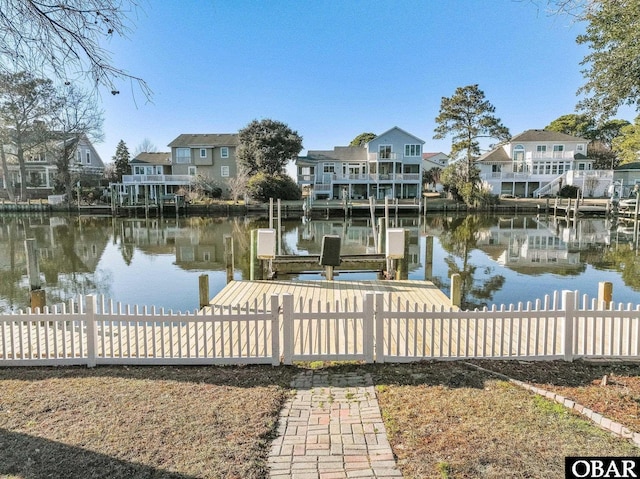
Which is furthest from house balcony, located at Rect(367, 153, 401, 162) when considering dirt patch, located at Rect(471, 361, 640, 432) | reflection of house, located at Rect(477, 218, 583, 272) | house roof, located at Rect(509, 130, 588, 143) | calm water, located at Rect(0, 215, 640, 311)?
dirt patch, located at Rect(471, 361, 640, 432)

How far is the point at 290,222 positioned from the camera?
127 ft

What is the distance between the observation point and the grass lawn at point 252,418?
11.0 feet

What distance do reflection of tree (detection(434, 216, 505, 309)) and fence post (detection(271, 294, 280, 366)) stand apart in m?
7.36

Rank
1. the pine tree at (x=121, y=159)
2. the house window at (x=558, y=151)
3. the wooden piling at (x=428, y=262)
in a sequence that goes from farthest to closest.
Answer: the pine tree at (x=121, y=159) → the house window at (x=558, y=151) → the wooden piling at (x=428, y=262)

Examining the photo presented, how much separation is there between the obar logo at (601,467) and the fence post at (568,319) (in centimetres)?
246

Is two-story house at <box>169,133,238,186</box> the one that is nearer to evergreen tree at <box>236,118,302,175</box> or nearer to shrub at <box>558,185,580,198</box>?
evergreen tree at <box>236,118,302,175</box>

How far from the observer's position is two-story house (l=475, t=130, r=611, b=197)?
168ft

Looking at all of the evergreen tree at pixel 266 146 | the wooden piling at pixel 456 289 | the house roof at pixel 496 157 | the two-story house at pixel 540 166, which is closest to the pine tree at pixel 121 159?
the evergreen tree at pixel 266 146

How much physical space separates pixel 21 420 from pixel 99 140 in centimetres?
5143

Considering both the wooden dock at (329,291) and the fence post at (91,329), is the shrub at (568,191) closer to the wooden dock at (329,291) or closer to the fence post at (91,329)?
the wooden dock at (329,291)

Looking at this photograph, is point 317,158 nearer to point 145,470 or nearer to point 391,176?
point 391,176

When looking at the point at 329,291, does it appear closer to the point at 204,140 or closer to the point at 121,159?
the point at 204,140

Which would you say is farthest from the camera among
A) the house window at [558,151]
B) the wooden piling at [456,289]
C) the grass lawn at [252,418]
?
the house window at [558,151]

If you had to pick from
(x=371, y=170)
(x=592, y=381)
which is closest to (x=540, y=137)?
(x=371, y=170)
